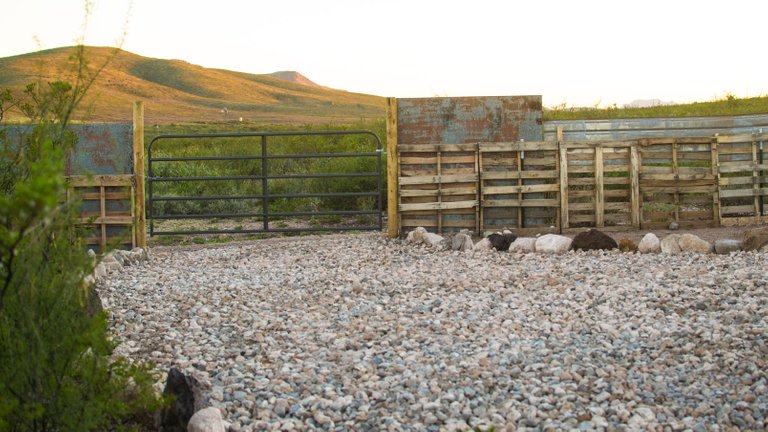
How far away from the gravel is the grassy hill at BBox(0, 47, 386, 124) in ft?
252

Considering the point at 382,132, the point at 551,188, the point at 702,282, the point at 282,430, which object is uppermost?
the point at 382,132

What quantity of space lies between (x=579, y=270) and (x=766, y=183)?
19.4 ft

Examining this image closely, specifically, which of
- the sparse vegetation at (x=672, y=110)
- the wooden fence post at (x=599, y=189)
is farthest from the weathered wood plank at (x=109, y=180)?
the sparse vegetation at (x=672, y=110)

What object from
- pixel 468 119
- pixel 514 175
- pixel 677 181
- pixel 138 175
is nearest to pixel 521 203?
pixel 514 175

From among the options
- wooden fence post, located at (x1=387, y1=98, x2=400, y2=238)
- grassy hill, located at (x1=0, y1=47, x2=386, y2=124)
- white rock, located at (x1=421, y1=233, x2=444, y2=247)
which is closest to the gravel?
white rock, located at (x1=421, y1=233, x2=444, y2=247)

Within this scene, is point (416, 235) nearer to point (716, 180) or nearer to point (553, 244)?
point (553, 244)

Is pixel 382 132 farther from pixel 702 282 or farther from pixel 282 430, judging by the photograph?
pixel 282 430

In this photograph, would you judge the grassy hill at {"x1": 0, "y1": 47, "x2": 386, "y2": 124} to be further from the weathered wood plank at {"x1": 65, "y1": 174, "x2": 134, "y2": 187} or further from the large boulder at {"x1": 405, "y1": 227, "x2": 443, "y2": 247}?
the large boulder at {"x1": 405, "y1": 227, "x2": 443, "y2": 247}

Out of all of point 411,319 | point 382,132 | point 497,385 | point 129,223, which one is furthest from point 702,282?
point 382,132

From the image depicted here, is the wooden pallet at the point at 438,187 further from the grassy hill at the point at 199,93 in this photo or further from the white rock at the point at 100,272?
the grassy hill at the point at 199,93

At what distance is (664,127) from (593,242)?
8.05 metres

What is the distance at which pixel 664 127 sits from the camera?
17.9 metres

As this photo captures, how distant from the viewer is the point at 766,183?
536 inches

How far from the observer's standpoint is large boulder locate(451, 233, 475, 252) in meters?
11.3
